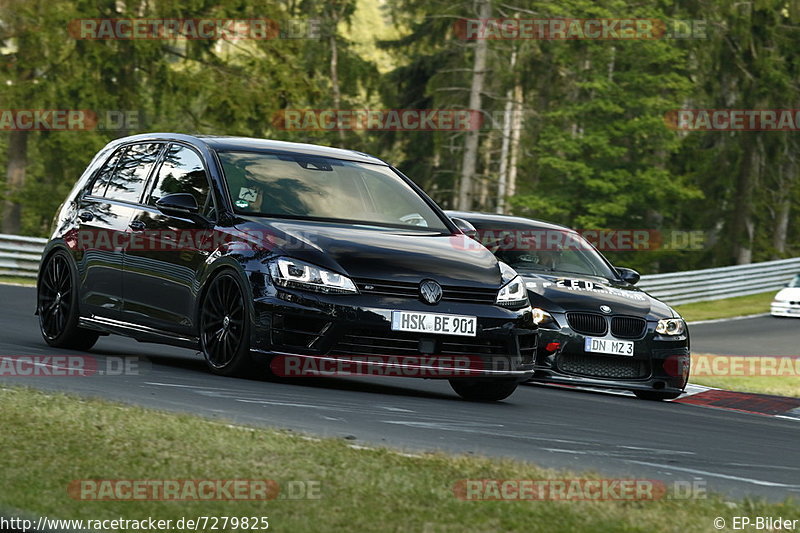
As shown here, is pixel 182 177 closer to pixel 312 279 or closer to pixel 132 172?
pixel 132 172

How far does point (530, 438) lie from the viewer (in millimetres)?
7844

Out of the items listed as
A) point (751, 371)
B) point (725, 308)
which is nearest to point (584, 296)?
point (751, 371)

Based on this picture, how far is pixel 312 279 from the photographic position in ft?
30.0

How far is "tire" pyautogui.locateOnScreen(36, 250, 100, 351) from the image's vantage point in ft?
37.6

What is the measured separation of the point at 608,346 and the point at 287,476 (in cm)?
753

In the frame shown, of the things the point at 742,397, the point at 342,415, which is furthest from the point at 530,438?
the point at 742,397

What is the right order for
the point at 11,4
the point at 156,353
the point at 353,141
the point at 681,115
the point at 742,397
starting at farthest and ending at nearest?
1. the point at 353,141
2. the point at 681,115
3. the point at 11,4
4. the point at 742,397
5. the point at 156,353

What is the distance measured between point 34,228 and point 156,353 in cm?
4568

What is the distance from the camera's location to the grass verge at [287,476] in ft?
16.0

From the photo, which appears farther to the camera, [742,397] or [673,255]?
[673,255]

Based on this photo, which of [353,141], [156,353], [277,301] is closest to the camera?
[277,301]

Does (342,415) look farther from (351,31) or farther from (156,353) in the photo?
(351,31)

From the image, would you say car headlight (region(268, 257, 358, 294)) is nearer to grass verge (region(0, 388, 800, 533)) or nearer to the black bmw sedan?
grass verge (region(0, 388, 800, 533))

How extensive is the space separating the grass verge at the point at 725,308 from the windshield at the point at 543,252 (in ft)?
67.9
